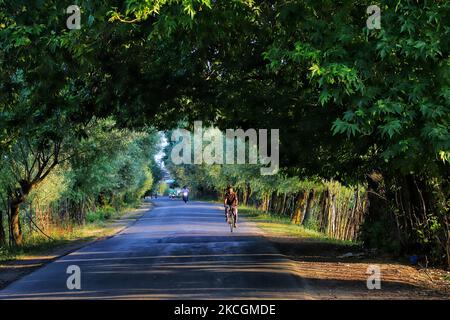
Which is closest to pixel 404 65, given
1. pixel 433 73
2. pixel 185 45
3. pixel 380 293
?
pixel 433 73

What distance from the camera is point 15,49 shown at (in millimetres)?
9797

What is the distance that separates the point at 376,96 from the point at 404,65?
1.88 ft

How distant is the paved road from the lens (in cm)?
1115

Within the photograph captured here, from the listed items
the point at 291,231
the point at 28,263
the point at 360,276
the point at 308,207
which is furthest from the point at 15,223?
the point at 308,207

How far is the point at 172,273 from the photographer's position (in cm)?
1410

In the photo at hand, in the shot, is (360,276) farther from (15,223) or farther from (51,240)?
(51,240)

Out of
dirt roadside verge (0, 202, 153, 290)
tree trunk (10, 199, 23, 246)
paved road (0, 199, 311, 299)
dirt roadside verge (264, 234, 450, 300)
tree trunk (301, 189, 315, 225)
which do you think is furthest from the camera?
tree trunk (301, 189, 315, 225)

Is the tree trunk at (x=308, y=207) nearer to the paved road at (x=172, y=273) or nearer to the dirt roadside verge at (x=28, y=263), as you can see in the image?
the paved road at (x=172, y=273)

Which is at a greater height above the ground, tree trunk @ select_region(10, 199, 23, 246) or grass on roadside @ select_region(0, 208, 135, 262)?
tree trunk @ select_region(10, 199, 23, 246)

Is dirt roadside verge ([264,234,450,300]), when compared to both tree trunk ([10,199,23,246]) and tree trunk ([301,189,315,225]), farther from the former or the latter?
tree trunk ([301,189,315,225])

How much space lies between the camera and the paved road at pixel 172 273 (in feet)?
36.6

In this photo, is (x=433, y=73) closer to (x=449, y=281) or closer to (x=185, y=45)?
(x=185, y=45)

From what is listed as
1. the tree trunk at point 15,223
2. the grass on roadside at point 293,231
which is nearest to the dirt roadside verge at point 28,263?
the tree trunk at point 15,223

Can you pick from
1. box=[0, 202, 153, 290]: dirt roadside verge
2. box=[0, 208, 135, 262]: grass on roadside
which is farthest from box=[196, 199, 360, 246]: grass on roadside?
box=[0, 202, 153, 290]: dirt roadside verge
